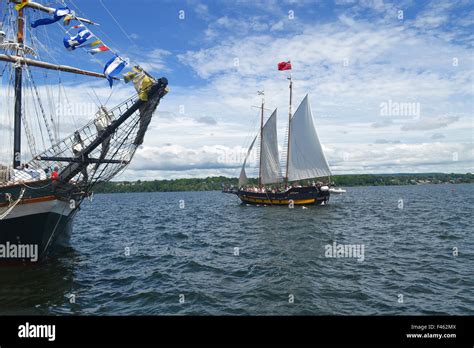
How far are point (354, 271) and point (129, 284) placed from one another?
11055 mm

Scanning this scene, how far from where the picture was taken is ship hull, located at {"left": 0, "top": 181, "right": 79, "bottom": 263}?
59.6ft

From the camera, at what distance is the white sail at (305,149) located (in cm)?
5781

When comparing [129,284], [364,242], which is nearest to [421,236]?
[364,242]

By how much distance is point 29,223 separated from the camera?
18.4 meters

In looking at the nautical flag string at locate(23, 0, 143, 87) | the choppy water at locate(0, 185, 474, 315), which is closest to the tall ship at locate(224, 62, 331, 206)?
the choppy water at locate(0, 185, 474, 315)

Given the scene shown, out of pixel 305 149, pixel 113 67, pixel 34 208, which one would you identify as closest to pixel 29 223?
pixel 34 208

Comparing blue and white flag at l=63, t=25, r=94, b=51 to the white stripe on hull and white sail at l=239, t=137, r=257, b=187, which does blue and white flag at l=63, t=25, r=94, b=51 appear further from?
white sail at l=239, t=137, r=257, b=187

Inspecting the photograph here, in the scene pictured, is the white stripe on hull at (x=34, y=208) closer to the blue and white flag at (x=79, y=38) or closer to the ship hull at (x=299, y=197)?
the blue and white flag at (x=79, y=38)

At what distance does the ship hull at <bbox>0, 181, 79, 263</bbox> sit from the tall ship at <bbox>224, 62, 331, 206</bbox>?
44784mm

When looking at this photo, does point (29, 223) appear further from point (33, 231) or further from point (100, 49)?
point (100, 49)

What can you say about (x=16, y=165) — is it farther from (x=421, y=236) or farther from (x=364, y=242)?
(x=421, y=236)

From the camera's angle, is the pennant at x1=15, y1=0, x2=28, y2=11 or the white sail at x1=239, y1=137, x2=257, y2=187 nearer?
the pennant at x1=15, y1=0, x2=28, y2=11

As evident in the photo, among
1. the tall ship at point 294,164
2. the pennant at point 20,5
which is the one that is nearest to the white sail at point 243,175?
the tall ship at point 294,164
